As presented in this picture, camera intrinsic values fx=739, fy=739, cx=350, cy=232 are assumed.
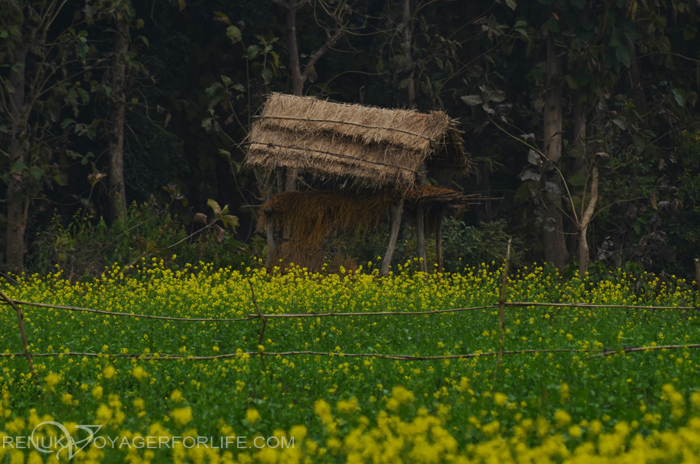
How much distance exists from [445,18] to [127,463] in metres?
16.8

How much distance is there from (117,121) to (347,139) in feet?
19.6

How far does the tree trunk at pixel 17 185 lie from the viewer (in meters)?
12.9

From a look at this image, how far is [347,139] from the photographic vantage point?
36.2ft

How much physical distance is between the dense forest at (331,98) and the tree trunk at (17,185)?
0.12 feet

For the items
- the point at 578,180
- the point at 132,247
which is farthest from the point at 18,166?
the point at 578,180

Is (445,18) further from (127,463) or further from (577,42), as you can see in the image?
(127,463)

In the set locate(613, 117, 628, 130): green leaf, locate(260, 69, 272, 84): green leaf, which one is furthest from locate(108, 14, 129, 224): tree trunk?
locate(613, 117, 628, 130): green leaf

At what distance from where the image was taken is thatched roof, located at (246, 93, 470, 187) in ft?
35.0

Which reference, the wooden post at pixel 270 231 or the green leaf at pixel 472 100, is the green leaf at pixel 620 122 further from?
the wooden post at pixel 270 231

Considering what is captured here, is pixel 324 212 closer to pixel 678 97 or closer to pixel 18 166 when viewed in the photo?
pixel 18 166

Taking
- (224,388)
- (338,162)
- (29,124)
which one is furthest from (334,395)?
(29,124)

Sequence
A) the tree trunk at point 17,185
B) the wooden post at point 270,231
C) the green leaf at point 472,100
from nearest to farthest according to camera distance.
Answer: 1. the wooden post at point 270,231
2. the tree trunk at point 17,185
3. the green leaf at point 472,100

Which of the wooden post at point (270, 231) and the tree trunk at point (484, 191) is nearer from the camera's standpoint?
the wooden post at point (270, 231)

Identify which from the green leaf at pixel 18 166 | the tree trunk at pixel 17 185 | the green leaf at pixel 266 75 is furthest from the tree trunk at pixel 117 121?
the green leaf at pixel 266 75
